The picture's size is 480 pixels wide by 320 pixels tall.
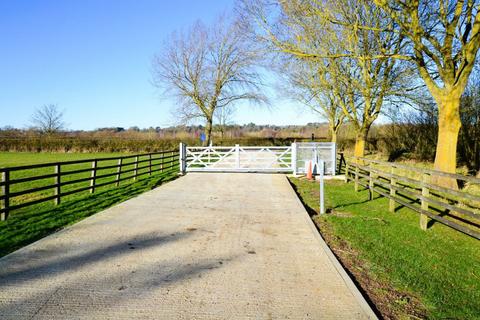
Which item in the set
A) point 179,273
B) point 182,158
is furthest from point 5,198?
point 182,158

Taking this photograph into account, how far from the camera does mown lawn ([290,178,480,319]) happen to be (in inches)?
144

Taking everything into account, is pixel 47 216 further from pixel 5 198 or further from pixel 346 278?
pixel 346 278

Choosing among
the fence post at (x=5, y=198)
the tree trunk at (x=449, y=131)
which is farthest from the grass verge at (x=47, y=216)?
the tree trunk at (x=449, y=131)

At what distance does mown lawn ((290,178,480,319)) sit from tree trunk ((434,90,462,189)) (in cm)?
283

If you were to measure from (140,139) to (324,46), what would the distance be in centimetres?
3416

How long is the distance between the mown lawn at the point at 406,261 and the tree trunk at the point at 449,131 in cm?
283

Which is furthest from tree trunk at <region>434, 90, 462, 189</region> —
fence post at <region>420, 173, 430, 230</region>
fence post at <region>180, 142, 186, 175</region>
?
fence post at <region>180, 142, 186, 175</region>

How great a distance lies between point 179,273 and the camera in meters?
4.21

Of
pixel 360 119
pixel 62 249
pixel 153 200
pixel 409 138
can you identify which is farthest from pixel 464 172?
pixel 62 249

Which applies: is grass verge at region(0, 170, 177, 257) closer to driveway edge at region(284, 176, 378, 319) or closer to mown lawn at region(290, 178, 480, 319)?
driveway edge at region(284, 176, 378, 319)

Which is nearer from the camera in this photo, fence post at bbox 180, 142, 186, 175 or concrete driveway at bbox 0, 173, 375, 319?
concrete driveway at bbox 0, 173, 375, 319

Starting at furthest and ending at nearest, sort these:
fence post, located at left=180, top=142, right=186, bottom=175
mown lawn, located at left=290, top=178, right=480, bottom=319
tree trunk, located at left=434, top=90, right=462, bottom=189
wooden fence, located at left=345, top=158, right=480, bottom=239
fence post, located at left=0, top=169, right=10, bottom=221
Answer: fence post, located at left=180, top=142, right=186, bottom=175 → tree trunk, located at left=434, top=90, right=462, bottom=189 → fence post, located at left=0, top=169, right=10, bottom=221 → wooden fence, located at left=345, top=158, right=480, bottom=239 → mown lawn, located at left=290, top=178, right=480, bottom=319

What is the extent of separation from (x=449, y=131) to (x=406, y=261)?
22.6 feet

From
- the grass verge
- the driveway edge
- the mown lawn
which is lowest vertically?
the grass verge
